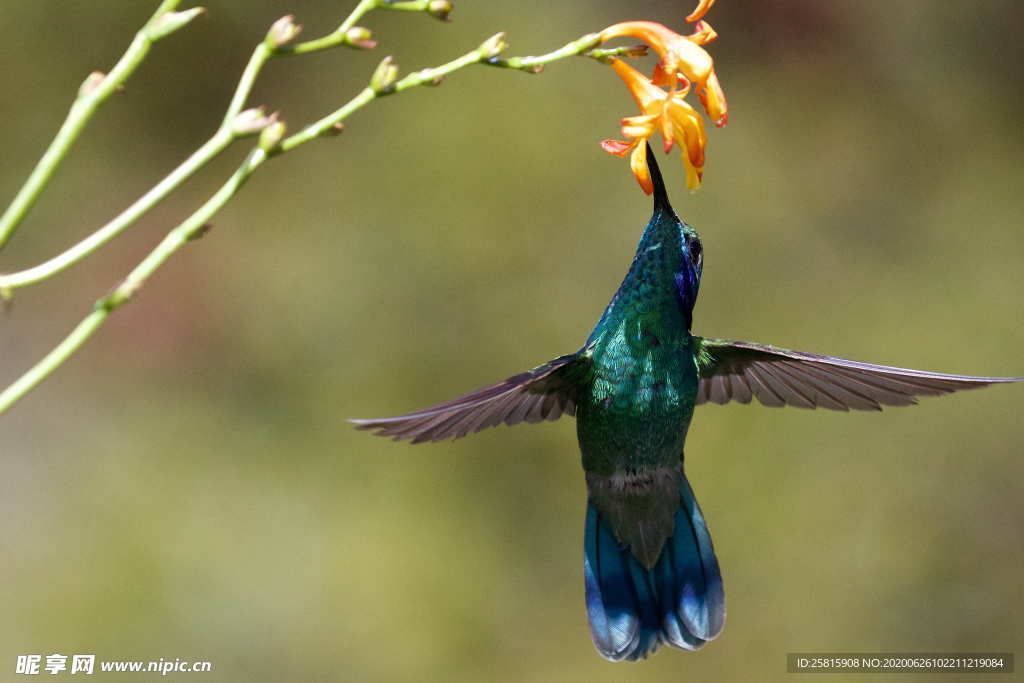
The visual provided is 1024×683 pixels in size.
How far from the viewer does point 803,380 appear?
218 cm

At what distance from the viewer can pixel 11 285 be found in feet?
3.55

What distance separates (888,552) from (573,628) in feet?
4.29

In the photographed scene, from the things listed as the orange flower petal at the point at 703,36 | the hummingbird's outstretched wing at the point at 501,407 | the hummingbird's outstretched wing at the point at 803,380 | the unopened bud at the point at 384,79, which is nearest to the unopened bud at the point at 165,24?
the unopened bud at the point at 384,79

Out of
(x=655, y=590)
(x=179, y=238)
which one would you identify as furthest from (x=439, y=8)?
(x=655, y=590)

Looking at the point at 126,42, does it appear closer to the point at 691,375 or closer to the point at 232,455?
the point at 232,455

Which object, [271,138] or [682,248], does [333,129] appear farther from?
[682,248]

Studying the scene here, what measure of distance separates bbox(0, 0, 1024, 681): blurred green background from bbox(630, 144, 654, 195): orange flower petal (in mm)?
2891

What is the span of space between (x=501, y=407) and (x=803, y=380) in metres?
0.67

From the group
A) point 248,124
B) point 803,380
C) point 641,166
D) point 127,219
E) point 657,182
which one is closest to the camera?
point 127,219

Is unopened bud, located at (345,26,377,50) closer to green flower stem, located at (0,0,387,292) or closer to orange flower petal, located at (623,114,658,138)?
green flower stem, located at (0,0,387,292)

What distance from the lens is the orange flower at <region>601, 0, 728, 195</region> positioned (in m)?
1.48

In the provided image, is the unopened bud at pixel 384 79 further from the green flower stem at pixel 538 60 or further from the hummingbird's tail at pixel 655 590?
the hummingbird's tail at pixel 655 590

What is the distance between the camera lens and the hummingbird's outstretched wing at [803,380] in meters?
1.87

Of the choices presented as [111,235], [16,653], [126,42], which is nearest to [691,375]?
[111,235]
